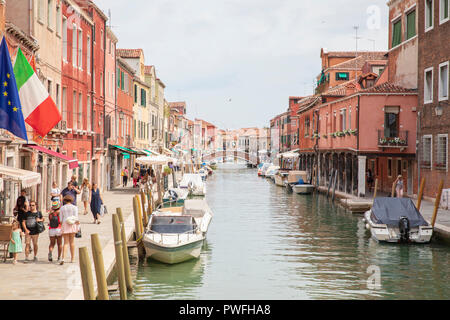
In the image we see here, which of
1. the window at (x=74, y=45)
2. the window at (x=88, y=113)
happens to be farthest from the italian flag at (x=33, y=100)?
the window at (x=88, y=113)

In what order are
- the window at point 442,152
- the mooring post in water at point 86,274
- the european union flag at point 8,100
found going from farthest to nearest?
1. the window at point 442,152
2. the european union flag at point 8,100
3. the mooring post in water at point 86,274

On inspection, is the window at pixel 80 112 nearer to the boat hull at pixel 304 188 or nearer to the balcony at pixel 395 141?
the balcony at pixel 395 141

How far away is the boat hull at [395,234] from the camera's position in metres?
21.1

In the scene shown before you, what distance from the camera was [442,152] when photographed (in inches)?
1133

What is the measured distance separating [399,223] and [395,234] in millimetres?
424

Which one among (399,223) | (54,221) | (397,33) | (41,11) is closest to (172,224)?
(54,221)

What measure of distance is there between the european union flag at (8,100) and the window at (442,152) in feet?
68.2

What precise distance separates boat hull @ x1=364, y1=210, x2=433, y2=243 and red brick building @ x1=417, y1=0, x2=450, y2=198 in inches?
289

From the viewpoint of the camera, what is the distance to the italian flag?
1441cm

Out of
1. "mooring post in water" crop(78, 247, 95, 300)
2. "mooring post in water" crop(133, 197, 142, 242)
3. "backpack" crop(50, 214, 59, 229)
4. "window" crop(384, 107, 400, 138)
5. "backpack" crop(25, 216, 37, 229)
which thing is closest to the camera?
"mooring post in water" crop(78, 247, 95, 300)

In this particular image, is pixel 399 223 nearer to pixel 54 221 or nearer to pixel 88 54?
pixel 54 221

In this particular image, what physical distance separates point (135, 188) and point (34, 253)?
2637 cm

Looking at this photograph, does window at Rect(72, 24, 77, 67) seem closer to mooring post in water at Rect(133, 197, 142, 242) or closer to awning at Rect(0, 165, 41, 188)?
mooring post in water at Rect(133, 197, 142, 242)

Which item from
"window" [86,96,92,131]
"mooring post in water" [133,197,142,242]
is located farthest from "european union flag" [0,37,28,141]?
"window" [86,96,92,131]
